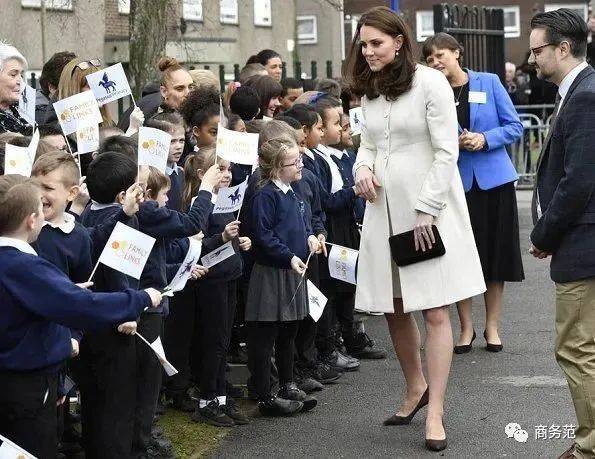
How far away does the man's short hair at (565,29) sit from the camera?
246 inches

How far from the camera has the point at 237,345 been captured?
9.27 metres

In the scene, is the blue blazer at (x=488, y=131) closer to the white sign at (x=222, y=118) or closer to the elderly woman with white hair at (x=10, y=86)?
the white sign at (x=222, y=118)

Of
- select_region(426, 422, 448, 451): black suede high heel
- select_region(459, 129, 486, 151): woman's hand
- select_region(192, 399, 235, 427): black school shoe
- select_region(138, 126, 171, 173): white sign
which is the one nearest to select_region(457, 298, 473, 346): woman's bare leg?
select_region(459, 129, 486, 151): woman's hand

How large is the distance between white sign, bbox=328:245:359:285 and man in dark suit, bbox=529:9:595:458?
2047 millimetres

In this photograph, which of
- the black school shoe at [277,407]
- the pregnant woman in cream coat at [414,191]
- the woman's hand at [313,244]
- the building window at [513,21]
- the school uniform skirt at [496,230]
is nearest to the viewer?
the pregnant woman in cream coat at [414,191]

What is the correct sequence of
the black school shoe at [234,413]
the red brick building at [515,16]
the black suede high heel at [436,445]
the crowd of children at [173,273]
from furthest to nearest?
1. the red brick building at [515,16]
2. the black school shoe at [234,413]
3. the black suede high heel at [436,445]
4. the crowd of children at [173,273]

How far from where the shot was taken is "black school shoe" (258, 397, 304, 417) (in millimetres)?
7629

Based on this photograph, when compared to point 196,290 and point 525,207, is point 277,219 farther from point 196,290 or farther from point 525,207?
point 525,207

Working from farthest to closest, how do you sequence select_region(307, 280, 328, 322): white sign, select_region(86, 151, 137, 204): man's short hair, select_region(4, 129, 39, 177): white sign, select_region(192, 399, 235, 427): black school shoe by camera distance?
select_region(307, 280, 328, 322): white sign < select_region(192, 399, 235, 427): black school shoe < select_region(86, 151, 137, 204): man's short hair < select_region(4, 129, 39, 177): white sign

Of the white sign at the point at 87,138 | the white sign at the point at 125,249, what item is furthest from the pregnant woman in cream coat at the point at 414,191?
the white sign at the point at 125,249

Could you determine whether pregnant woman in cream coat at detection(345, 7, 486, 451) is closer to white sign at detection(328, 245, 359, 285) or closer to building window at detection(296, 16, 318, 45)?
white sign at detection(328, 245, 359, 285)

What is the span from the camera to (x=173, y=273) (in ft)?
22.0

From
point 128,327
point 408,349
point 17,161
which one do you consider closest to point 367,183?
point 408,349

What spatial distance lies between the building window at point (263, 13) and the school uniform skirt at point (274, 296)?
3112 centimetres
